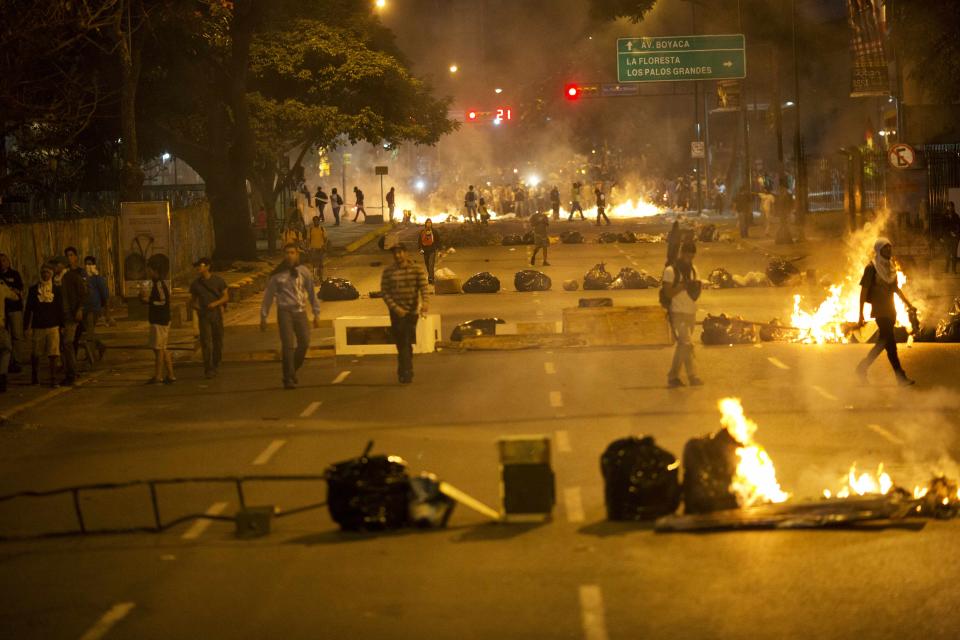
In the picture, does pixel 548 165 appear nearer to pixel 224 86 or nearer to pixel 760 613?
pixel 224 86

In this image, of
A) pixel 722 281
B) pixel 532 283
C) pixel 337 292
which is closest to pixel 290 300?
pixel 337 292

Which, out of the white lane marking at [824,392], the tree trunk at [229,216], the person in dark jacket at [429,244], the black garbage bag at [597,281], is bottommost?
the white lane marking at [824,392]

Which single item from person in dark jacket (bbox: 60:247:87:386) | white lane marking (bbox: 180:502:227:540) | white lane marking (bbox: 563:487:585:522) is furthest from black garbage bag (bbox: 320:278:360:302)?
white lane marking (bbox: 563:487:585:522)

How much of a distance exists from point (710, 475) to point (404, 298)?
8.33 metres

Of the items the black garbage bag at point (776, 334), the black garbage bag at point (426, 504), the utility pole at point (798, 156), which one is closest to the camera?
the black garbage bag at point (426, 504)

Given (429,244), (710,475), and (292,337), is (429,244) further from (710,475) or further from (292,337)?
(710,475)

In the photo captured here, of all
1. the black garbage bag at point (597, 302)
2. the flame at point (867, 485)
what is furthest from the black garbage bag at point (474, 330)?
the flame at point (867, 485)

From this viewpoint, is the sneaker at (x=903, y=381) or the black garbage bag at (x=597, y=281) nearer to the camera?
the sneaker at (x=903, y=381)

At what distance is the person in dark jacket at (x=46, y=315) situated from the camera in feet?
60.4

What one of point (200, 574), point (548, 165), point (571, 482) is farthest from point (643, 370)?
point (548, 165)

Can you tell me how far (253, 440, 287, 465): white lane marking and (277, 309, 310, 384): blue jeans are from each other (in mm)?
3635

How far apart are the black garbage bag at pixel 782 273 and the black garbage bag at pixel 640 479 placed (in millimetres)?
21250

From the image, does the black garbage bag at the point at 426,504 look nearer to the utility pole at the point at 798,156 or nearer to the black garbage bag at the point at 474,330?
the black garbage bag at the point at 474,330

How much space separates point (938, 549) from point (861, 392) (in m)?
7.24
